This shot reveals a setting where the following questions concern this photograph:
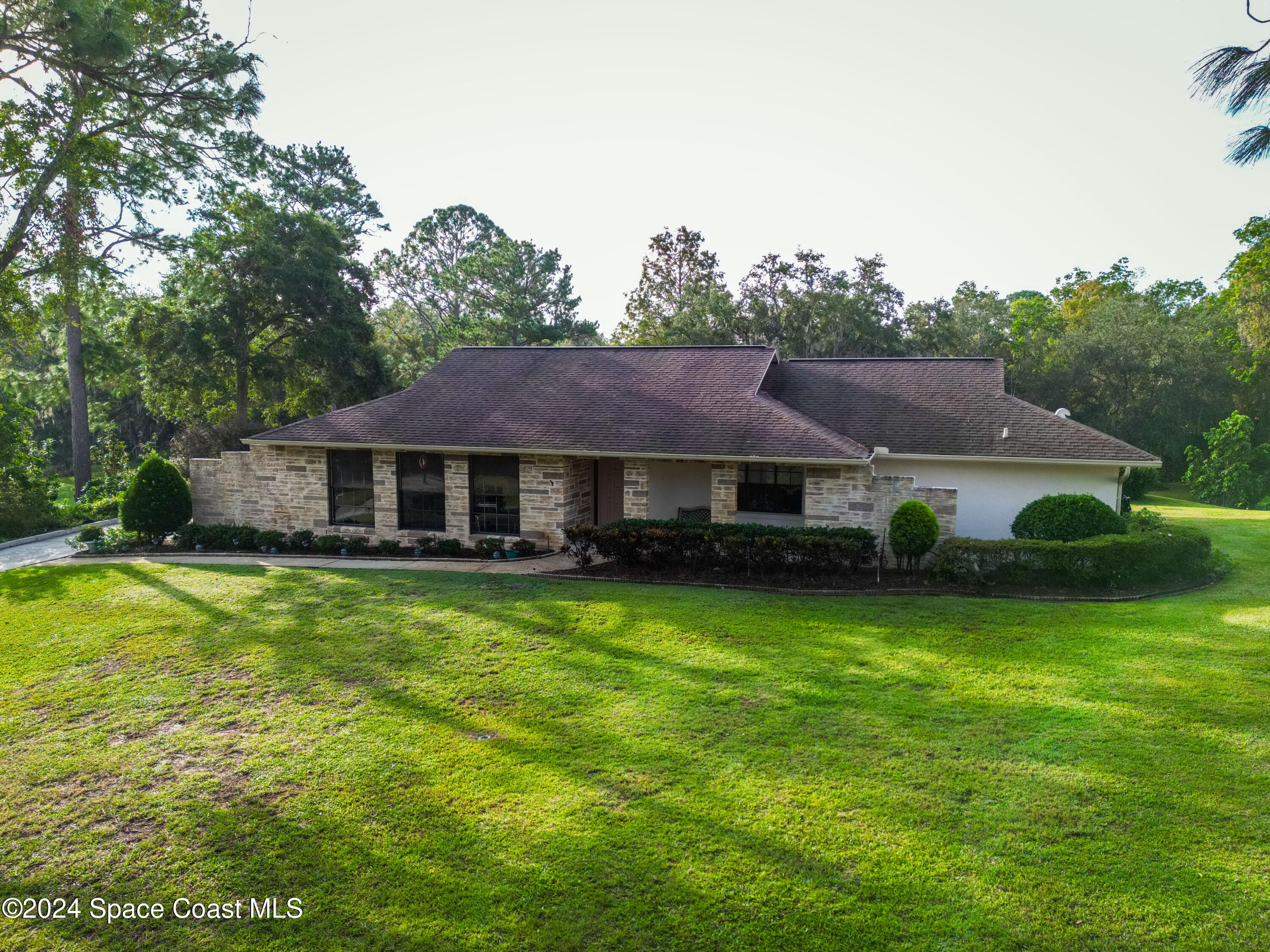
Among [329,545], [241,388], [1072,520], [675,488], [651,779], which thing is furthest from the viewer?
[241,388]

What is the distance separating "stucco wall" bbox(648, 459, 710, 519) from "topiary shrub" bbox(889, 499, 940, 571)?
179 inches

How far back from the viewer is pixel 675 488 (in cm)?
1622

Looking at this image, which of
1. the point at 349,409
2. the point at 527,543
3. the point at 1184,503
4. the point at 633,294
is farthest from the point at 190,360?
the point at 1184,503

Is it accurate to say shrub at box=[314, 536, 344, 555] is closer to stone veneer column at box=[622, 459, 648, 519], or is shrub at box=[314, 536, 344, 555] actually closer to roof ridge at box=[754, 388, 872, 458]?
stone veneer column at box=[622, 459, 648, 519]

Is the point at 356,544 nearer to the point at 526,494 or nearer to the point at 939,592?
the point at 526,494

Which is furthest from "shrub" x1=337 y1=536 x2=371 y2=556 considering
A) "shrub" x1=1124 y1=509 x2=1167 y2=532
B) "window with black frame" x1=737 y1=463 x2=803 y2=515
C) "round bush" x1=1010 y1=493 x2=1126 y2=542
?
Answer: "shrub" x1=1124 y1=509 x2=1167 y2=532

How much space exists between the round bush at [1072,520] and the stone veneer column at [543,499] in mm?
8535

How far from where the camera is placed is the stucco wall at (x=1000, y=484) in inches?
568

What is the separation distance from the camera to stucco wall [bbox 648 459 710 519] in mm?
16109

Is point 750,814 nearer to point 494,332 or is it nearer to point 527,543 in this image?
point 527,543

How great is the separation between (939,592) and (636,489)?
5.74 metres

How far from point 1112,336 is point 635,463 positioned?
27.0m

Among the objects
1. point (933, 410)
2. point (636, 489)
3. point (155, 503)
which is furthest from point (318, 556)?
point (933, 410)

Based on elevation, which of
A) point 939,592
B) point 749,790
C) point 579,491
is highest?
point 579,491
